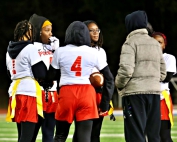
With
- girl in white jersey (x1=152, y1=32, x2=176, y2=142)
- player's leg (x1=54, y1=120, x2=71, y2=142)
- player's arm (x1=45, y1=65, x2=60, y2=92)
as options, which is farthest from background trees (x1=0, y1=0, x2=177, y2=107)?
player's leg (x1=54, y1=120, x2=71, y2=142)

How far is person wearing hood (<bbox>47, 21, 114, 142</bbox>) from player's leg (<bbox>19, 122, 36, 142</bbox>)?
44 cm

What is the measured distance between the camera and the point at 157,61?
308 inches

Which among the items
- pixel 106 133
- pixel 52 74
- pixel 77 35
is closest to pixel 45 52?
pixel 52 74

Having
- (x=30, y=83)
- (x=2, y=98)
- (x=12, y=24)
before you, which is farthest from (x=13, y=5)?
(x=30, y=83)

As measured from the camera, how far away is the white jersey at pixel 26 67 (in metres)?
7.73

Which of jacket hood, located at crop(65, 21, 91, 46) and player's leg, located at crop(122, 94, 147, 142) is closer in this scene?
jacket hood, located at crop(65, 21, 91, 46)

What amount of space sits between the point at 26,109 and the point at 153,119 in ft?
4.85

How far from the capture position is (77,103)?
7328mm

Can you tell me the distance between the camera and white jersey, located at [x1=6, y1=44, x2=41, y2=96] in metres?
7.73

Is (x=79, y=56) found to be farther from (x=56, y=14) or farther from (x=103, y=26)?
(x=56, y=14)

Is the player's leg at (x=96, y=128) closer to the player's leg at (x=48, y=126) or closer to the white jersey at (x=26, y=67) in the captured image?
the player's leg at (x=48, y=126)

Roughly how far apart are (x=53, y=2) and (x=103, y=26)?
4057 millimetres

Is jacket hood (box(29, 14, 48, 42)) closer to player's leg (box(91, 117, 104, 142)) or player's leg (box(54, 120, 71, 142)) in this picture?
player's leg (box(91, 117, 104, 142))

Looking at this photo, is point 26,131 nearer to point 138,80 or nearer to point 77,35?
point 77,35
